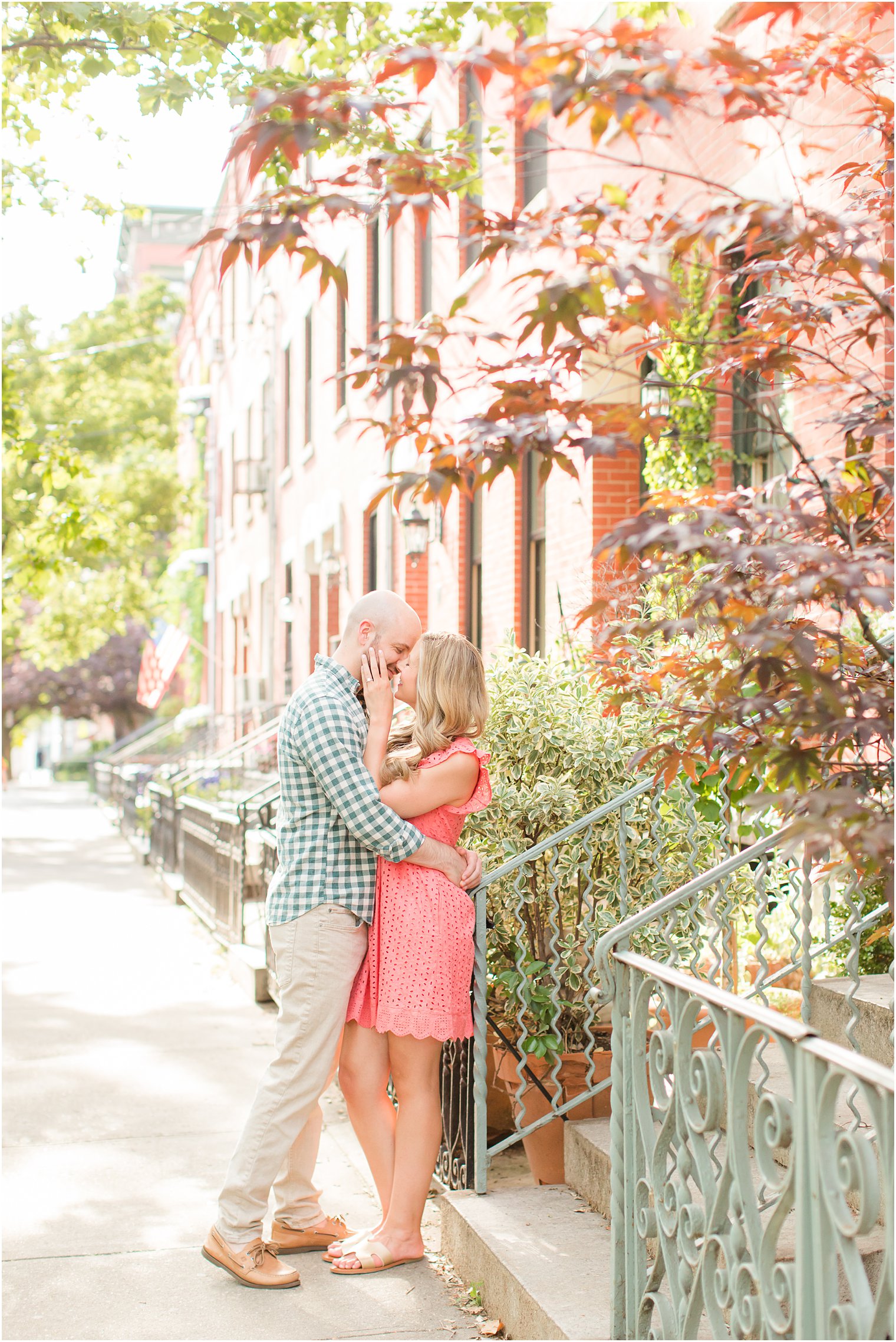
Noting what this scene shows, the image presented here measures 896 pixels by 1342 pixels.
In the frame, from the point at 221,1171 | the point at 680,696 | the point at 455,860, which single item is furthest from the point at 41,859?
the point at 680,696

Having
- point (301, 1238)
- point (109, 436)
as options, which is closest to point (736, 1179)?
point (301, 1238)

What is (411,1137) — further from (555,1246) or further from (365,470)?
(365,470)

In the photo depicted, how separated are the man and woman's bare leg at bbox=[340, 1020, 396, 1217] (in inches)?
3.0

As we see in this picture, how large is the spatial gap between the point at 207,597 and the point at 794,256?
29.1 meters

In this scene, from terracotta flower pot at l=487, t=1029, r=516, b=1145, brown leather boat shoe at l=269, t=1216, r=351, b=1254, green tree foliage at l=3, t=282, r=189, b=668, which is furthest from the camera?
green tree foliage at l=3, t=282, r=189, b=668

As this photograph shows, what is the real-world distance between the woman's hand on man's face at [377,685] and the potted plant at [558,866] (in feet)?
2.82

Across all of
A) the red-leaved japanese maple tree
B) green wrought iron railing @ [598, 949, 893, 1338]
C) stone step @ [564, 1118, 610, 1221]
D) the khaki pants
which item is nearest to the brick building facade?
the red-leaved japanese maple tree

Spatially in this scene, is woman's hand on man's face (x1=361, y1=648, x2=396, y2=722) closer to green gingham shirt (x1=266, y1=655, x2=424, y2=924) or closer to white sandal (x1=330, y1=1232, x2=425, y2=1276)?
green gingham shirt (x1=266, y1=655, x2=424, y2=924)

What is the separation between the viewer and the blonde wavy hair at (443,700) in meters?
3.96

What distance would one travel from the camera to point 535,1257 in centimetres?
366

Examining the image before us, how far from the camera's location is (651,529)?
2.15 meters

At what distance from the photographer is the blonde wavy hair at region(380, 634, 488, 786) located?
13.0ft

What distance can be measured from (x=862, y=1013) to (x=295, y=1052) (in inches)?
68.9

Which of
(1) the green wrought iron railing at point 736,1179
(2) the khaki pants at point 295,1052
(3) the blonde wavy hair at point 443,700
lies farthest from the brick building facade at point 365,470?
(2) the khaki pants at point 295,1052
